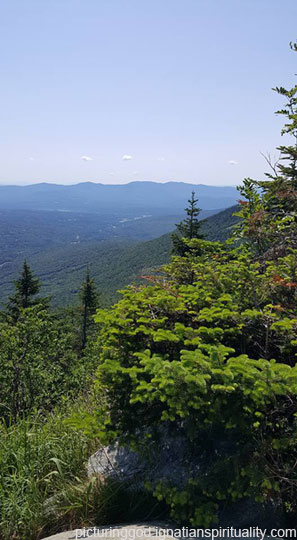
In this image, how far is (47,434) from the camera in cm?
386

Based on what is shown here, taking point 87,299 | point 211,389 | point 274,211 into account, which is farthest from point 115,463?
point 87,299

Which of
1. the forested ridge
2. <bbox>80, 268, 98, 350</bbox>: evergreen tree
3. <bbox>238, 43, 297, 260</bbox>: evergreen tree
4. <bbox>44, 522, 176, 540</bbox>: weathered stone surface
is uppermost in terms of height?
<bbox>238, 43, 297, 260</bbox>: evergreen tree

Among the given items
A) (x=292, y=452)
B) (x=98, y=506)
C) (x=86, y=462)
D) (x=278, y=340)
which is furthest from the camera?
(x=86, y=462)

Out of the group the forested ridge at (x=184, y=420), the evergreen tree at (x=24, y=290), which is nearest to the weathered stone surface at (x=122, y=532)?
the forested ridge at (x=184, y=420)

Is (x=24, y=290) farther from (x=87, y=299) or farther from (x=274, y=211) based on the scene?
(x=274, y=211)

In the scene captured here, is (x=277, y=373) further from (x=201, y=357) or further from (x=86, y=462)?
(x=86, y=462)

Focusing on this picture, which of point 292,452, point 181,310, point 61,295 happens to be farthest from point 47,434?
point 61,295

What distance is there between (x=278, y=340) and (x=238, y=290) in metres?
0.86

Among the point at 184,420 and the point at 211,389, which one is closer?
the point at 211,389

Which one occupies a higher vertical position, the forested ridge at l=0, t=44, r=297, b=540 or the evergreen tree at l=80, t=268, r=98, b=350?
the forested ridge at l=0, t=44, r=297, b=540

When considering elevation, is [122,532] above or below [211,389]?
below

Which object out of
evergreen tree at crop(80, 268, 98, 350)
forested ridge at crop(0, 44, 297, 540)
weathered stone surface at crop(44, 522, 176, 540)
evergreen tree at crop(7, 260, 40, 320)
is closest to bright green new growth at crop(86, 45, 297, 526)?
forested ridge at crop(0, 44, 297, 540)

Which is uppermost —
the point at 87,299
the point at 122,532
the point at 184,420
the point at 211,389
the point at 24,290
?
the point at 211,389

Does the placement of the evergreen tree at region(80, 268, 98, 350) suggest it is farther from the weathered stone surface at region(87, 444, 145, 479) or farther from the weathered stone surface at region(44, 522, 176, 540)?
the weathered stone surface at region(44, 522, 176, 540)
